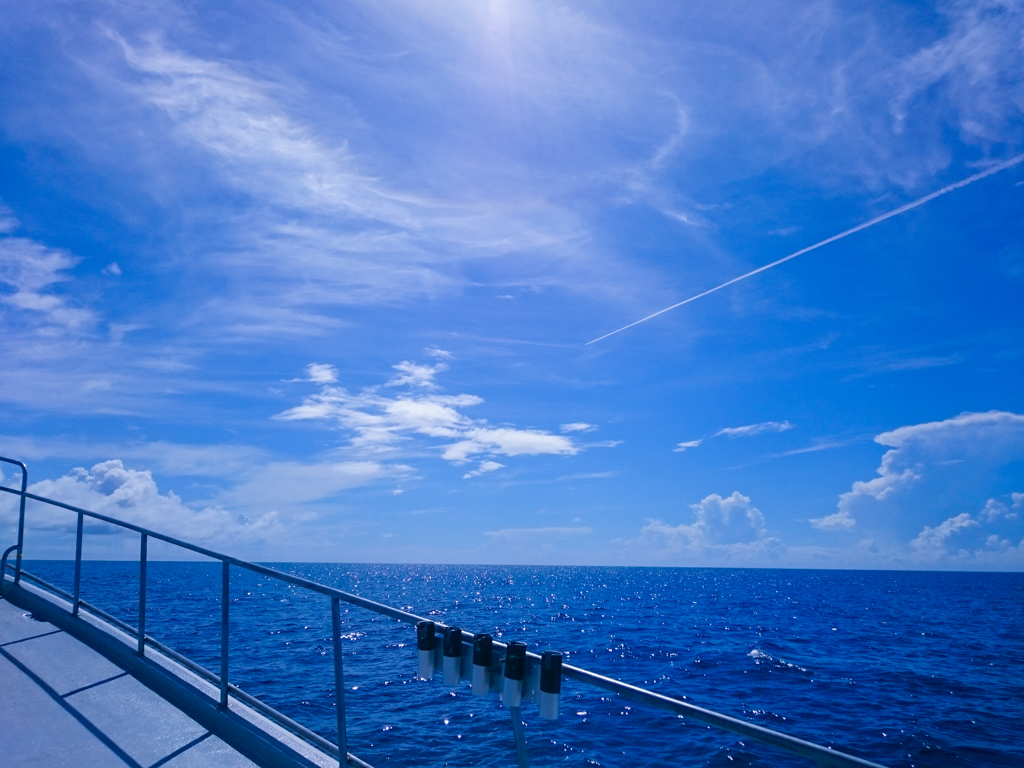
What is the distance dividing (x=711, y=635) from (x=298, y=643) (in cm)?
2012

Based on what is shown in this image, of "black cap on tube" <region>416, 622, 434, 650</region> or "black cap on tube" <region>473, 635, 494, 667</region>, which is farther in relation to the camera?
"black cap on tube" <region>416, 622, 434, 650</region>

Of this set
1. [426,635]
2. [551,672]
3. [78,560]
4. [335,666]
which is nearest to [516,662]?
[551,672]

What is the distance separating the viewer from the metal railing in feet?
6.21

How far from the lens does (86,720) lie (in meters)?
3.75

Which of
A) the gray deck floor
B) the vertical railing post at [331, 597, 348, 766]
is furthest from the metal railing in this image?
the gray deck floor

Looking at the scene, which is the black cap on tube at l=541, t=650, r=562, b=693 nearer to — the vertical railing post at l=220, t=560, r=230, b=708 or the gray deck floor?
the gray deck floor

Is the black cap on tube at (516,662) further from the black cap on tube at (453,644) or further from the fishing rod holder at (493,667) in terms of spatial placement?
the black cap on tube at (453,644)

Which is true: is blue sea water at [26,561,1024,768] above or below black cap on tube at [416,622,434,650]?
below

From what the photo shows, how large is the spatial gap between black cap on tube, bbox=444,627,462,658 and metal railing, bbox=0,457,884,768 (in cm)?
3

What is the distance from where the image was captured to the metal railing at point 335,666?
6.21 feet

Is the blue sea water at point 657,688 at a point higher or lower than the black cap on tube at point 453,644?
lower

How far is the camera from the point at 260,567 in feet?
12.5

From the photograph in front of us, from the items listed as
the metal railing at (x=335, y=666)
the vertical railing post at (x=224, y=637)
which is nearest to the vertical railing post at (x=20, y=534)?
the metal railing at (x=335, y=666)

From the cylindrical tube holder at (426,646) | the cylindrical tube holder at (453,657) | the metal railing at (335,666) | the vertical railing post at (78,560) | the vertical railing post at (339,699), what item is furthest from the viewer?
the vertical railing post at (78,560)
